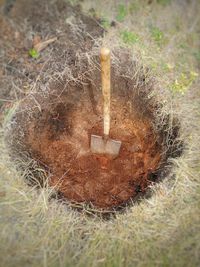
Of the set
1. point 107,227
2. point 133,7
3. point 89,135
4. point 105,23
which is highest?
point 133,7

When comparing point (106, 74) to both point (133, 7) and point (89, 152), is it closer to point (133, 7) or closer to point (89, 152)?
point (89, 152)

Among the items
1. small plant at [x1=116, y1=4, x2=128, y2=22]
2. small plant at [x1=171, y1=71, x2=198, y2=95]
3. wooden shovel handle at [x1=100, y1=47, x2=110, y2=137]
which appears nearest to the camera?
wooden shovel handle at [x1=100, y1=47, x2=110, y2=137]

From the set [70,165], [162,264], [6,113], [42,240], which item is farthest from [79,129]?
[162,264]

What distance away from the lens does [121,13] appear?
2.49 meters

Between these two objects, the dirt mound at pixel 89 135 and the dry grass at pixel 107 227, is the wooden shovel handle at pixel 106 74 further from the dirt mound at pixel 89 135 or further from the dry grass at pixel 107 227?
the dry grass at pixel 107 227

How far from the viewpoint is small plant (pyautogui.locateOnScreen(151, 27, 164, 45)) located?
2.41 m

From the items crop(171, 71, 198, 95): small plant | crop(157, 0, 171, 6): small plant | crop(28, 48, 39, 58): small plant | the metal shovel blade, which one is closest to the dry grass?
crop(171, 71, 198, 95): small plant

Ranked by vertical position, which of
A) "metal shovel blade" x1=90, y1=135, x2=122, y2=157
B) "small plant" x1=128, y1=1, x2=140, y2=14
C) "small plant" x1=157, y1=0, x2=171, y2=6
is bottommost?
"metal shovel blade" x1=90, y1=135, x2=122, y2=157

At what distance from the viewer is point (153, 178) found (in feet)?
6.93

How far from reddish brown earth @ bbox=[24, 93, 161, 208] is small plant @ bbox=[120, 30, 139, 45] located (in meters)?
0.38

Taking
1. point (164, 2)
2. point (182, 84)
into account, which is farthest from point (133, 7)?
point (182, 84)

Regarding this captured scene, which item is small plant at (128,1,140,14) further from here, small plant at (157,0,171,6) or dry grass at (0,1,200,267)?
dry grass at (0,1,200,267)

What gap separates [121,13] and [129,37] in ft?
0.78

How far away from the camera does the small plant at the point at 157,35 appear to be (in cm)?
241
